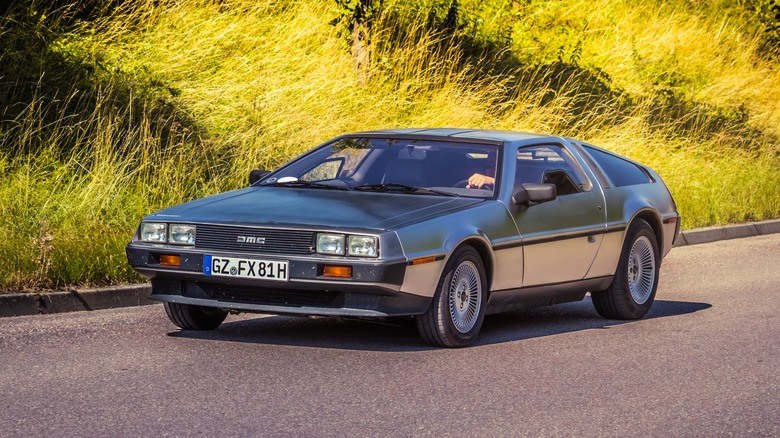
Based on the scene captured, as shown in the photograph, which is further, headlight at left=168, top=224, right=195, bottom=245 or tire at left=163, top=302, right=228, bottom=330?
tire at left=163, top=302, right=228, bottom=330

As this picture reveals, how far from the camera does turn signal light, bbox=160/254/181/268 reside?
6.80 metres

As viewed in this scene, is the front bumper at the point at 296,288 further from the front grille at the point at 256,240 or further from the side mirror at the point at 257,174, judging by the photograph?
the side mirror at the point at 257,174

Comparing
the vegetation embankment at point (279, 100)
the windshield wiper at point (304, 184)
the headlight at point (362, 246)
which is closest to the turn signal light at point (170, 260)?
the headlight at point (362, 246)

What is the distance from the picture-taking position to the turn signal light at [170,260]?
6.80 m

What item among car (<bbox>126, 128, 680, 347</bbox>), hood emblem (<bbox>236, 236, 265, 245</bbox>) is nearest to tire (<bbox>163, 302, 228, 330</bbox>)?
car (<bbox>126, 128, 680, 347</bbox>)

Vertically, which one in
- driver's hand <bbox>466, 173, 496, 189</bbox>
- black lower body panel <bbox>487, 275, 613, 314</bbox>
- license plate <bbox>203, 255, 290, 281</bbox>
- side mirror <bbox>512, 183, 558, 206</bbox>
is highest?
driver's hand <bbox>466, 173, 496, 189</bbox>

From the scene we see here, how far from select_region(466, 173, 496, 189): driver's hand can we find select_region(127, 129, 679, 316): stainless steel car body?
0.28 feet

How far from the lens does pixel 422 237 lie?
6648 millimetres

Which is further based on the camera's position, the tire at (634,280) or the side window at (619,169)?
the side window at (619,169)

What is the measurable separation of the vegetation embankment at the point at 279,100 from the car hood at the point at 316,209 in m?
1.97

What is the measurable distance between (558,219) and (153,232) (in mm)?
2745

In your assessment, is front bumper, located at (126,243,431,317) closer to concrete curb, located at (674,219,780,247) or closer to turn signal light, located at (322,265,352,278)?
turn signal light, located at (322,265,352,278)

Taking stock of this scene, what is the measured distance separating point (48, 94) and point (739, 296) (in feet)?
28.1

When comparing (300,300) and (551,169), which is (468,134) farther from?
(300,300)
